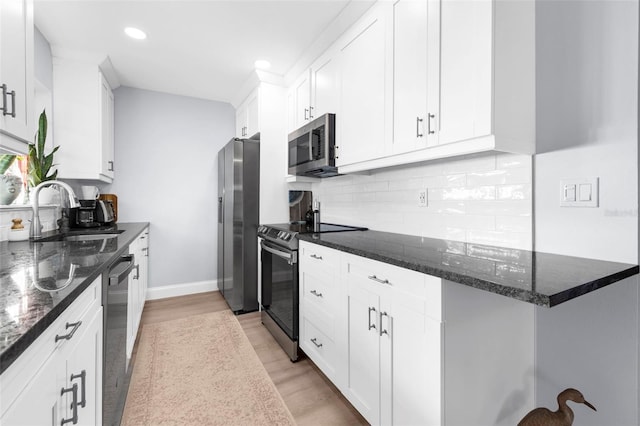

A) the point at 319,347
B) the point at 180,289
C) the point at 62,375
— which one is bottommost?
the point at 180,289

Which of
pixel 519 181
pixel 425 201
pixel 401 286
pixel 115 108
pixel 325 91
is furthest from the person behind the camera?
pixel 115 108

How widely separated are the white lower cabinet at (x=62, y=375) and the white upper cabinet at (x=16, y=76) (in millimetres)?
752

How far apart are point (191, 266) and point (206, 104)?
83.2 inches

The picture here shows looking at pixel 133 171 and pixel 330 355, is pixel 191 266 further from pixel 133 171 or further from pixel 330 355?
pixel 330 355

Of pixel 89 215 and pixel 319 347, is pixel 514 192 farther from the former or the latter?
pixel 89 215

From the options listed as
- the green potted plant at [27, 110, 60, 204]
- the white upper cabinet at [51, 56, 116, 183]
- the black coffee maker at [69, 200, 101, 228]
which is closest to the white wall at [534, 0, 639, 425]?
the black coffee maker at [69, 200, 101, 228]

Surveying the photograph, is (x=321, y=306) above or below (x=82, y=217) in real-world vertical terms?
below

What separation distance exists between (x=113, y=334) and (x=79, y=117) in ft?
7.65

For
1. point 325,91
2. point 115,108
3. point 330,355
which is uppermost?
point 115,108

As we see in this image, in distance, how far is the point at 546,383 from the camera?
4.20ft

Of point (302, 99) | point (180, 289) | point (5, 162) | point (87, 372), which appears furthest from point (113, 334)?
point (180, 289)

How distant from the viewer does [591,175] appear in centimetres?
116

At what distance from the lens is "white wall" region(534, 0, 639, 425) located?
42.3 inches

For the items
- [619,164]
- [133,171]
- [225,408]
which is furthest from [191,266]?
[619,164]
